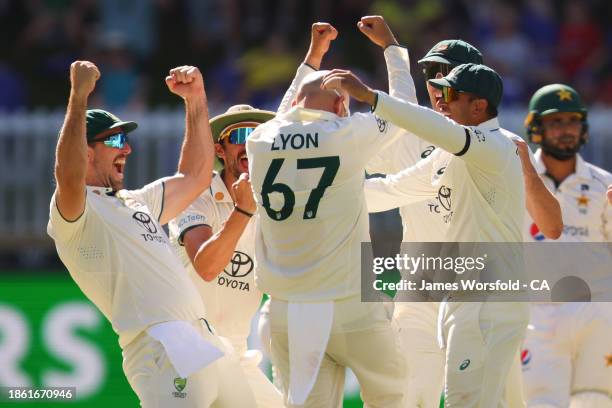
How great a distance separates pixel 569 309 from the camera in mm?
9414

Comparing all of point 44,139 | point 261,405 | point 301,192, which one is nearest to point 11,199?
point 44,139

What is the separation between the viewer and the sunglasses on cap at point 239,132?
8.46m

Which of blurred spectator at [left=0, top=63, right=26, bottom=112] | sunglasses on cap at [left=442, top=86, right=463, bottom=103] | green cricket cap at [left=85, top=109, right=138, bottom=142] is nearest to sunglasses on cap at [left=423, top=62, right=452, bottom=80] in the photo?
sunglasses on cap at [left=442, top=86, right=463, bottom=103]

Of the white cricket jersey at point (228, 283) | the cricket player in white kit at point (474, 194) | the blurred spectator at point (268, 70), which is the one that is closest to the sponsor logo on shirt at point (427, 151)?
the cricket player in white kit at point (474, 194)

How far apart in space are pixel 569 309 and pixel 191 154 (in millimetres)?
2781

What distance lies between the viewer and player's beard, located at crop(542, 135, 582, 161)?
955 centimetres

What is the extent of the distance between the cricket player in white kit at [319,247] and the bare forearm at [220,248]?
0.47 metres

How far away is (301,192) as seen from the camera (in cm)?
714

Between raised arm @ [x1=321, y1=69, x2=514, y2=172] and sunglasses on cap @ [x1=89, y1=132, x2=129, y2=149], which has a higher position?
raised arm @ [x1=321, y1=69, x2=514, y2=172]

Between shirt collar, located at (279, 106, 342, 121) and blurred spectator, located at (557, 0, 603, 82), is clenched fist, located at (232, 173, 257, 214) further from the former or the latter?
blurred spectator, located at (557, 0, 603, 82)

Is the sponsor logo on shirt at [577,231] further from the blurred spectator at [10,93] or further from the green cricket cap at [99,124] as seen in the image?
the blurred spectator at [10,93]

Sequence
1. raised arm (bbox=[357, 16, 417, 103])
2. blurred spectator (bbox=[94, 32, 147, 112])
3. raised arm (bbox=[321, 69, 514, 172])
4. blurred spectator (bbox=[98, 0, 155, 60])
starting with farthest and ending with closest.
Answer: blurred spectator (bbox=[98, 0, 155, 60])
blurred spectator (bbox=[94, 32, 147, 112])
raised arm (bbox=[357, 16, 417, 103])
raised arm (bbox=[321, 69, 514, 172])

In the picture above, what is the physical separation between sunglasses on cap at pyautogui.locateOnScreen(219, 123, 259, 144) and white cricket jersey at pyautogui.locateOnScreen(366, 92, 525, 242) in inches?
45.0

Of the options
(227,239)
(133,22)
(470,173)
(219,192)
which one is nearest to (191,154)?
(219,192)
